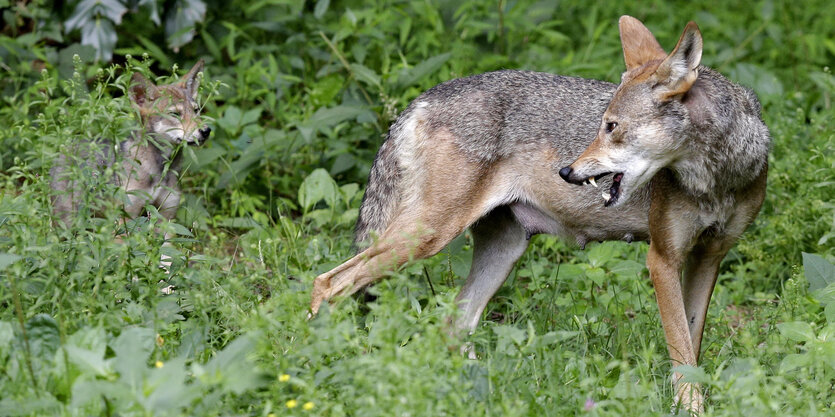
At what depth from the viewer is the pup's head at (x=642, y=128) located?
4.69m

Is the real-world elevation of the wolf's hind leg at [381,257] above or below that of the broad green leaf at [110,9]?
below

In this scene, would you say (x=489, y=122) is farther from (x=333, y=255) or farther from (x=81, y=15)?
(x=81, y=15)

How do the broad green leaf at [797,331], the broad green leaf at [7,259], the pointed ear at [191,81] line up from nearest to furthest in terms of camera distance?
1. the broad green leaf at [7,259]
2. the broad green leaf at [797,331]
3. the pointed ear at [191,81]

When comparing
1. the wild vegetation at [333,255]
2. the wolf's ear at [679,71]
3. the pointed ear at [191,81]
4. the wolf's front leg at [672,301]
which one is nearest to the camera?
the wild vegetation at [333,255]

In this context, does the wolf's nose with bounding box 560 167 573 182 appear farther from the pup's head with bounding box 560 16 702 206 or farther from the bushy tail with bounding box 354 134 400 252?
the bushy tail with bounding box 354 134 400 252

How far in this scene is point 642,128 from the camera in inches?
187

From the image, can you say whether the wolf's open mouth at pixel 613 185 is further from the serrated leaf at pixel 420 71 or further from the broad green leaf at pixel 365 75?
the broad green leaf at pixel 365 75

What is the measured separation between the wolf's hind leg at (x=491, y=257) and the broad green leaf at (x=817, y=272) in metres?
1.55

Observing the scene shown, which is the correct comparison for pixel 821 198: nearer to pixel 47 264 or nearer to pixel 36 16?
pixel 47 264

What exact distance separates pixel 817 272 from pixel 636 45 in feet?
5.24

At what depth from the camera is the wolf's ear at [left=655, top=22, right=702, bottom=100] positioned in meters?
4.61

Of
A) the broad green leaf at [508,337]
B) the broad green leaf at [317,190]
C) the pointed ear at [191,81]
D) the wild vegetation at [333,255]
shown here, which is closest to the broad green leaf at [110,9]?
the wild vegetation at [333,255]

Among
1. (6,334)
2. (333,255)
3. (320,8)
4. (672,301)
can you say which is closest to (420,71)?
(320,8)

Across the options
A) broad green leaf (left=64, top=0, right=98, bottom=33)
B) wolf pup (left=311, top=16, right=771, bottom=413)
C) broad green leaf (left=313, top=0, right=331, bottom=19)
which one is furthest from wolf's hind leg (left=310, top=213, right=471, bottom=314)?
broad green leaf (left=64, top=0, right=98, bottom=33)
